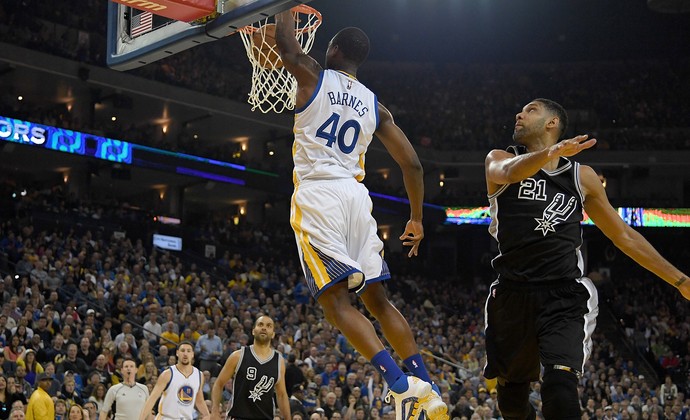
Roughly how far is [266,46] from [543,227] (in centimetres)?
243

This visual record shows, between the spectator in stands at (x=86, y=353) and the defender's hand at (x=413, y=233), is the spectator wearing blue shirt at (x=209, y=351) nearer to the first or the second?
the spectator in stands at (x=86, y=353)

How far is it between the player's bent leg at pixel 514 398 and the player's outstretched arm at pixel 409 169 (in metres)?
0.96

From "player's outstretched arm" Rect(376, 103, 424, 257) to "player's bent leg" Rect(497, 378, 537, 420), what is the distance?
0.96m

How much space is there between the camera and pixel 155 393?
991 centimetres

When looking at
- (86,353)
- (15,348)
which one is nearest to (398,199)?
(86,353)

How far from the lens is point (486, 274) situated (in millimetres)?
35719

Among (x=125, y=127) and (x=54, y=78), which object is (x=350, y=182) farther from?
(x=125, y=127)

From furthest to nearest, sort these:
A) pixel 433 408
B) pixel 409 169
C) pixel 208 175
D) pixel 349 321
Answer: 1. pixel 208 175
2. pixel 409 169
3. pixel 349 321
4. pixel 433 408

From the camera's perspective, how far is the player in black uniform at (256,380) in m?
9.24

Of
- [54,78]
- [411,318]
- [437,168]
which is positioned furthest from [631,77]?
[54,78]

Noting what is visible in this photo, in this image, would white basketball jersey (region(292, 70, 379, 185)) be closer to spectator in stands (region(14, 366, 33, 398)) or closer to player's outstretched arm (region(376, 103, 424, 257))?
player's outstretched arm (region(376, 103, 424, 257))

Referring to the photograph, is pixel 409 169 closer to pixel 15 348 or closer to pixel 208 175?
pixel 15 348

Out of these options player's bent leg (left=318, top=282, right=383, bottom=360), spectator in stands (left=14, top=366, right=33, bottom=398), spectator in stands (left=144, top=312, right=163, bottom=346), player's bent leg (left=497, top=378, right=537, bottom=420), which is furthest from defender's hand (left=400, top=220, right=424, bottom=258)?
spectator in stands (left=144, top=312, right=163, bottom=346)

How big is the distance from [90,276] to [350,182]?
14629 mm
